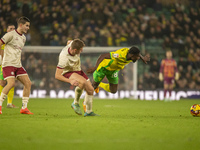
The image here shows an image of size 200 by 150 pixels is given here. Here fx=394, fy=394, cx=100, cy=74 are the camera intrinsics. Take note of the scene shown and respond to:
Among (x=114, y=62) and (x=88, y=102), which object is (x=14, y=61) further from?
(x=114, y=62)

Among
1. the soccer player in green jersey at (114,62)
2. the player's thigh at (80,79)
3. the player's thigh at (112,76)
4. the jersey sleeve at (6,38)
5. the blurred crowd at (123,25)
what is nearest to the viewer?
the player's thigh at (80,79)

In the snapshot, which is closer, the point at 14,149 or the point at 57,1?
the point at 14,149

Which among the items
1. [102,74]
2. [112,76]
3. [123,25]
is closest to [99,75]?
[102,74]

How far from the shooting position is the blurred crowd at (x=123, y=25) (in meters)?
18.4

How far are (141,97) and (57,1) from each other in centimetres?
737

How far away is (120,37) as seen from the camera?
64.3 feet

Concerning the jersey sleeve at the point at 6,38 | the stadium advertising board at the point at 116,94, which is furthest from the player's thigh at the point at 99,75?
the stadium advertising board at the point at 116,94

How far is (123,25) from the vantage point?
2027cm

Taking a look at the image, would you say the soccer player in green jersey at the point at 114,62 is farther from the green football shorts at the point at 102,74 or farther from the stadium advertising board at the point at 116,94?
the stadium advertising board at the point at 116,94

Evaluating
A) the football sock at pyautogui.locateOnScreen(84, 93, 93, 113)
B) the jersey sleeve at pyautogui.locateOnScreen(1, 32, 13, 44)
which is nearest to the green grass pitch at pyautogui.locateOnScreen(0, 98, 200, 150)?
the football sock at pyautogui.locateOnScreen(84, 93, 93, 113)

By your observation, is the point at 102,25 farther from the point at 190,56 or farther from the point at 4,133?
the point at 4,133

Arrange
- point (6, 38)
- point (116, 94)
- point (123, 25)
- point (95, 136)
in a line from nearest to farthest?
point (95, 136)
point (6, 38)
point (116, 94)
point (123, 25)

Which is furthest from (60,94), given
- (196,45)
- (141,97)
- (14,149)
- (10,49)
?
(14,149)

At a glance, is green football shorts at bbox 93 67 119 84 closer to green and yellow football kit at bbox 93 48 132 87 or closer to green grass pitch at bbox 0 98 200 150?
green and yellow football kit at bbox 93 48 132 87
